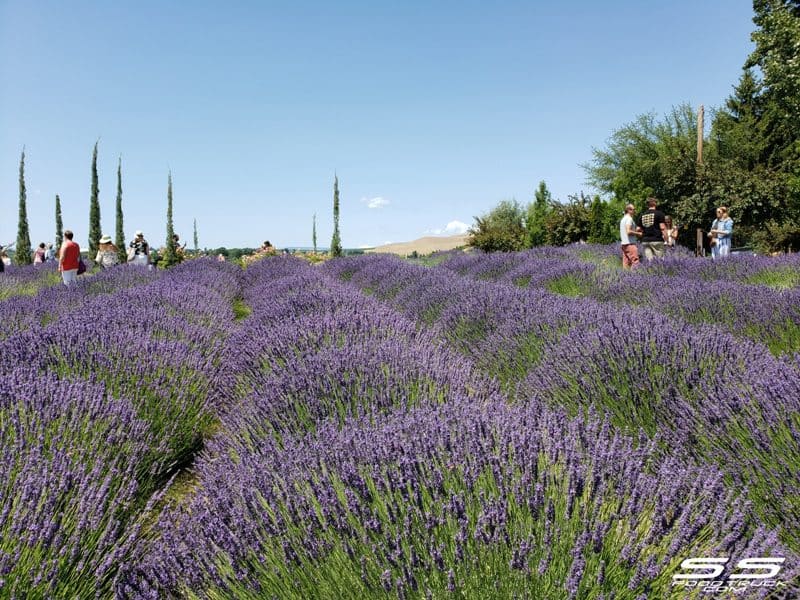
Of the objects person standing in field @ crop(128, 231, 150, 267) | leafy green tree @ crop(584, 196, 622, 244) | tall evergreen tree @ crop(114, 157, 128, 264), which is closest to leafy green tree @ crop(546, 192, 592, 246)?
leafy green tree @ crop(584, 196, 622, 244)

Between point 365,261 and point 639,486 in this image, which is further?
point 365,261

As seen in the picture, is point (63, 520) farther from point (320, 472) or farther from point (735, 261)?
point (735, 261)

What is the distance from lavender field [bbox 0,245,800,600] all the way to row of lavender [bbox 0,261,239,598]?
0.01m

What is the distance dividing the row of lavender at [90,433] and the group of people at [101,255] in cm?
491

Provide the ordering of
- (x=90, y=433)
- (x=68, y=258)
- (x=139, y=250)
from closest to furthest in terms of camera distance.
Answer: (x=90, y=433), (x=68, y=258), (x=139, y=250)

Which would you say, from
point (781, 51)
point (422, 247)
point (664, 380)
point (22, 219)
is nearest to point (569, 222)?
point (781, 51)

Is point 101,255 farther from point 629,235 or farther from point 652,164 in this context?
point 652,164

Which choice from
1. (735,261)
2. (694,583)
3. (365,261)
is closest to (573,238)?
(365,261)

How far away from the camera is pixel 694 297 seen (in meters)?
4.55

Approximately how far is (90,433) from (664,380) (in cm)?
235

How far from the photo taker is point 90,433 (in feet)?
7.38

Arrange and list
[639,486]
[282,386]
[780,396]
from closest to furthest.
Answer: [639,486]
[780,396]
[282,386]

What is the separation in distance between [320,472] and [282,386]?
90 cm

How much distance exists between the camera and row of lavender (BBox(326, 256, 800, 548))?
1921mm
